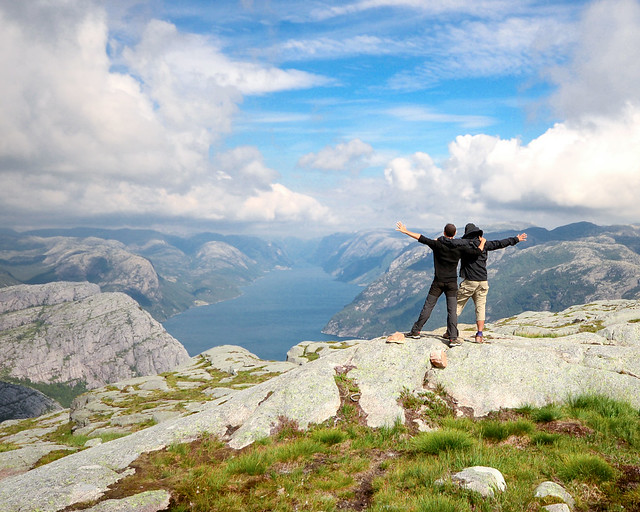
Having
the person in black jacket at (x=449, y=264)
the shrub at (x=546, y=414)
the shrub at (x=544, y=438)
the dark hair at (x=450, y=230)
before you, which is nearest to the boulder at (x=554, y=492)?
the shrub at (x=544, y=438)

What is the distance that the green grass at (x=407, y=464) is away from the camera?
7.38 metres

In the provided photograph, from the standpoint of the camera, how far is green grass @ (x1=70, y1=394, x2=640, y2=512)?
7.38 m

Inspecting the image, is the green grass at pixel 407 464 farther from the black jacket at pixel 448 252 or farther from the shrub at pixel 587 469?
the black jacket at pixel 448 252

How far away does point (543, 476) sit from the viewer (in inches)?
314

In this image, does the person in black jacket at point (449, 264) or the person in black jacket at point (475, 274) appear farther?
the person in black jacket at point (475, 274)

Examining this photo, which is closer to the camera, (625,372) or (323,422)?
(323,422)

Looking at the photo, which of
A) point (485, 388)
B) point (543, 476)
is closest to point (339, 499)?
point (543, 476)

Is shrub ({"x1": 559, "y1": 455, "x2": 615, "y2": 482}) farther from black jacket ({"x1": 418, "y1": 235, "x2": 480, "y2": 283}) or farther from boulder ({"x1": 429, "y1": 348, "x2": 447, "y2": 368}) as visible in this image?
black jacket ({"x1": 418, "y1": 235, "x2": 480, "y2": 283})

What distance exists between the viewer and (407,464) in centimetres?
920

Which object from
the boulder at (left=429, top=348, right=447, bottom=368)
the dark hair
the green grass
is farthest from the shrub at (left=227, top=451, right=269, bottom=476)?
the dark hair

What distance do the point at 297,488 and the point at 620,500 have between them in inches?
273

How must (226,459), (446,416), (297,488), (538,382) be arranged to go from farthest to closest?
1. (538,382)
2. (446,416)
3. (226,459)
4. (297,488)

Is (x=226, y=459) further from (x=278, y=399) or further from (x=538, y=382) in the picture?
(x=538, y=382)

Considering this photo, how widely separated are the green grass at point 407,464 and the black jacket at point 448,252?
6053 mm
